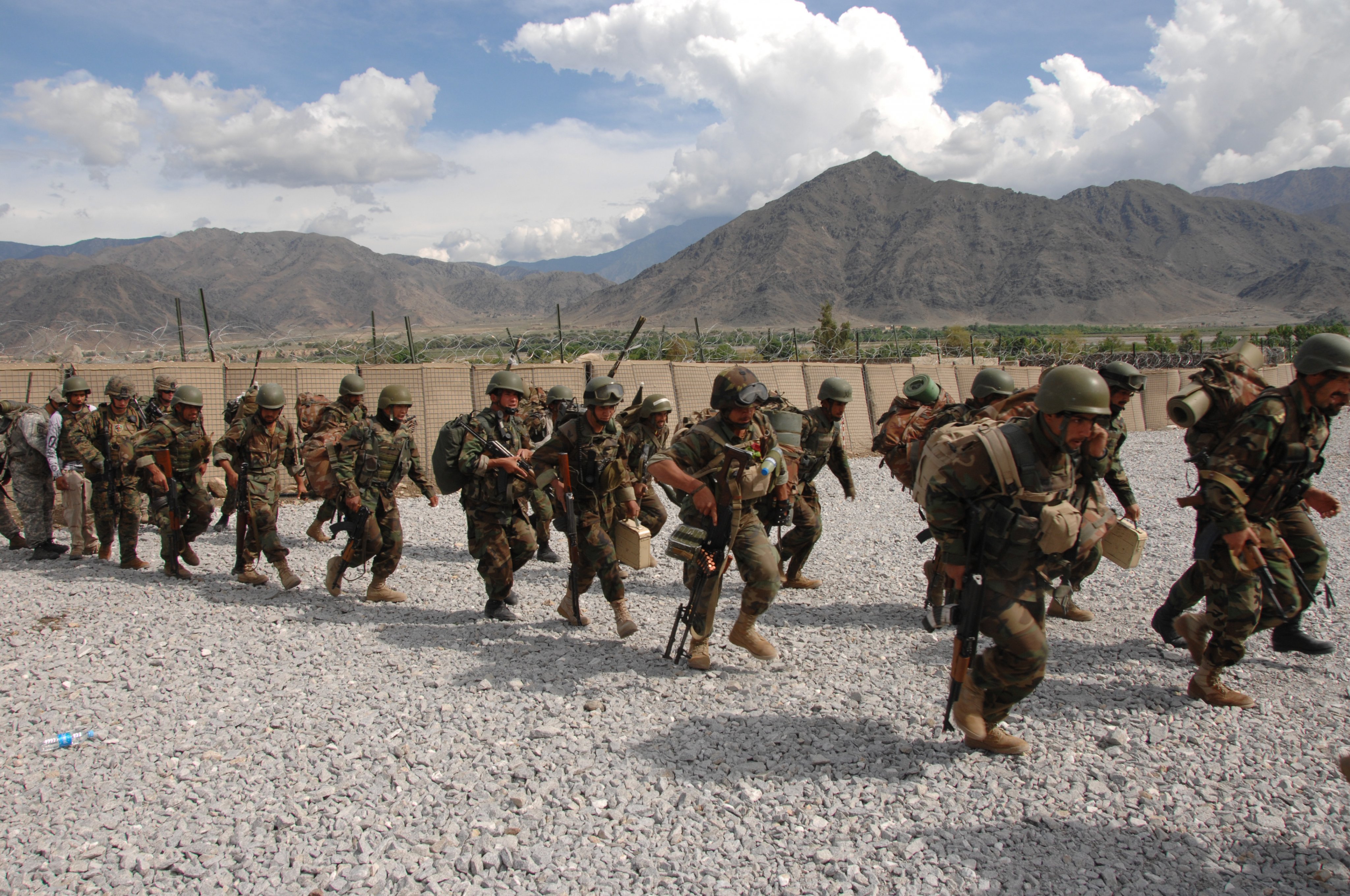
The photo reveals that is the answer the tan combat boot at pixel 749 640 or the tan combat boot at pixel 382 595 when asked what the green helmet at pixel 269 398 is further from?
the tan combat boot at pixel 749 640

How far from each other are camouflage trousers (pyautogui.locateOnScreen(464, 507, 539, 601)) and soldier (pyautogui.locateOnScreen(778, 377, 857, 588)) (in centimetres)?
207

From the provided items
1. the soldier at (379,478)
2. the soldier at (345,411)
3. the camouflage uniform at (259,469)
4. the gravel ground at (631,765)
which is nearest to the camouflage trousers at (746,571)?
the gravel ground at (631,765)

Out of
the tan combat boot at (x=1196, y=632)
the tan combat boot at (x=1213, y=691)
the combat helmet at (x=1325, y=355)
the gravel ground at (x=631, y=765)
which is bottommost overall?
the gravel ground at (x=631, y=765)

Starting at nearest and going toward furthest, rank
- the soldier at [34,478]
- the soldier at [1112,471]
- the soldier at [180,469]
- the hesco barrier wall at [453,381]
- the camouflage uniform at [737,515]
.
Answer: the camouflage uniform at [737,515] → the soldier at [1112,471] → the soldier at [180,469] → the soldier at [34,478] → the hesco barrier wall at [453,381]

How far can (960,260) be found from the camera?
13025 centimetres

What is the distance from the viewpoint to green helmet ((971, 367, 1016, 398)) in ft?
19.2

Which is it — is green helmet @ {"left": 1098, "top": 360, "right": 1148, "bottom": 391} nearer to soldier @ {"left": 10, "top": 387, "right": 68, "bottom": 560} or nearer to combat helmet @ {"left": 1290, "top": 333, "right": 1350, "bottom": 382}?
combat helmet @ {"left": 1290, "top": 333, "right": 1350, "bottom": 382}

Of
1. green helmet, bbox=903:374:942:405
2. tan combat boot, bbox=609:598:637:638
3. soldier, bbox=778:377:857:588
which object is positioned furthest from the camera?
soldier, bbox=778:377:857:588

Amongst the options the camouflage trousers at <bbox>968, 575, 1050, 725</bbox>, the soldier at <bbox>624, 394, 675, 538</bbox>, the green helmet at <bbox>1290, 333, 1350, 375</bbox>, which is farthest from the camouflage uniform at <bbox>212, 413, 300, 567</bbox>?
the green helmet at <bbox>1290, 333, 1350, 375</bbox>

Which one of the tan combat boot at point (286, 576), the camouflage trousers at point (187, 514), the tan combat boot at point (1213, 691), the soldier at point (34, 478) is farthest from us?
the soldier at point (34, 478)

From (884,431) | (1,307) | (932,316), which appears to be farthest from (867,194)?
(884,431)

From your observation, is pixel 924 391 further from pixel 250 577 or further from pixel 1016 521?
pixel 250 577

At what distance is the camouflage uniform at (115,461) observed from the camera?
7.46 meters

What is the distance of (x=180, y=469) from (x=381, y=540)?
7.55 feet
